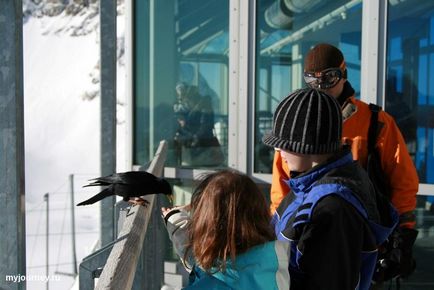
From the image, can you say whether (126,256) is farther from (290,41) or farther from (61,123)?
(61,123)

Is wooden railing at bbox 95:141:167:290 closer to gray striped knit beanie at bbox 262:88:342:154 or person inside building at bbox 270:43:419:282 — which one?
gray striped knit beanie at bbox 262:88:342:154

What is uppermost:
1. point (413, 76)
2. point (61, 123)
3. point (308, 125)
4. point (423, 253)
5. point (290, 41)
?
point (290, 41)

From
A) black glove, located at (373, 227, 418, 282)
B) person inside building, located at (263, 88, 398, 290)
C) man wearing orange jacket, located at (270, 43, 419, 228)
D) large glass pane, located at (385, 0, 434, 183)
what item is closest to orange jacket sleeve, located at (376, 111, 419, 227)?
man wearing orange jacket, located at (270, 43, 419, 228)

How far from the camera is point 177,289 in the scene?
4922 mm

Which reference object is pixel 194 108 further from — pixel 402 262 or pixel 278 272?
pixel 278 272

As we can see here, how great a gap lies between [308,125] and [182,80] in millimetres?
3619

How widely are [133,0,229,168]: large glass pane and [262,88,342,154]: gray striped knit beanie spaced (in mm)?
3337

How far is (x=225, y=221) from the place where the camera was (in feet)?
5.24

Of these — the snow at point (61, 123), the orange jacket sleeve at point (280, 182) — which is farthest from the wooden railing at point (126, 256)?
the snow at point (61, 123)

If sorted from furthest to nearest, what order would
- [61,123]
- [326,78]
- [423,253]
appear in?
[61,123]
[423,253]
[326,78]

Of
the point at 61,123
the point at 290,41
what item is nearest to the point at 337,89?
the point at 290,41

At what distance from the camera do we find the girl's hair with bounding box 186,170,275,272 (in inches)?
62.1

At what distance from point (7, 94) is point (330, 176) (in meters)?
1.84

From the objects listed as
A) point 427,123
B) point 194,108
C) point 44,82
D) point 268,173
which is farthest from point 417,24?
point 44,82
